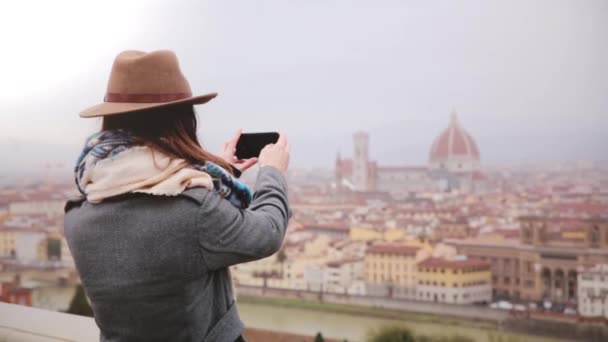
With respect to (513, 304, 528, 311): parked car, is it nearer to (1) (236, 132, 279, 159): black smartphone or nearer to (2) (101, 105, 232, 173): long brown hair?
(1) (236, 132, 279, 159): black smartphone

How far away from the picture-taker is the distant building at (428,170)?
3932 mm

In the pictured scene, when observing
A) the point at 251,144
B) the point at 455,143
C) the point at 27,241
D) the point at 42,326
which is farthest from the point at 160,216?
the point at 27,241

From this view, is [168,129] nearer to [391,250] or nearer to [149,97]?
[149,97]

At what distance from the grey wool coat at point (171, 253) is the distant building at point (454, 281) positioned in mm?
3230

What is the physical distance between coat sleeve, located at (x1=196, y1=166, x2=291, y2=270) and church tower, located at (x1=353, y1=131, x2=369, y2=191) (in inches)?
129

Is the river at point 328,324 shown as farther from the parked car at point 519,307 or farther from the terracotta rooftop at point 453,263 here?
the terracotta rooftop at point 453,263

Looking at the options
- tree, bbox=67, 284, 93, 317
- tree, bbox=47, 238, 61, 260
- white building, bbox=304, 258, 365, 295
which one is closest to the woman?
white building, bbox=304, 258, 365, 295

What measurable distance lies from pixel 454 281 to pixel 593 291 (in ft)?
2.49

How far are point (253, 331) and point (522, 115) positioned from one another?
6.69 feet

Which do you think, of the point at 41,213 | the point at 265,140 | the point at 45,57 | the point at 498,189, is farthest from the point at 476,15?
the point at 41,213

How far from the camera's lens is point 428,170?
418 centimetres

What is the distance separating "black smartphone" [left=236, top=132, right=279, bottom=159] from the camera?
116cm

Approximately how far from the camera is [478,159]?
393cm

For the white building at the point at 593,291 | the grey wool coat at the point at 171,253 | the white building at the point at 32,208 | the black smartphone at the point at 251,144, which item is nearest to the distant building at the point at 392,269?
the white building at the point at 593,291
